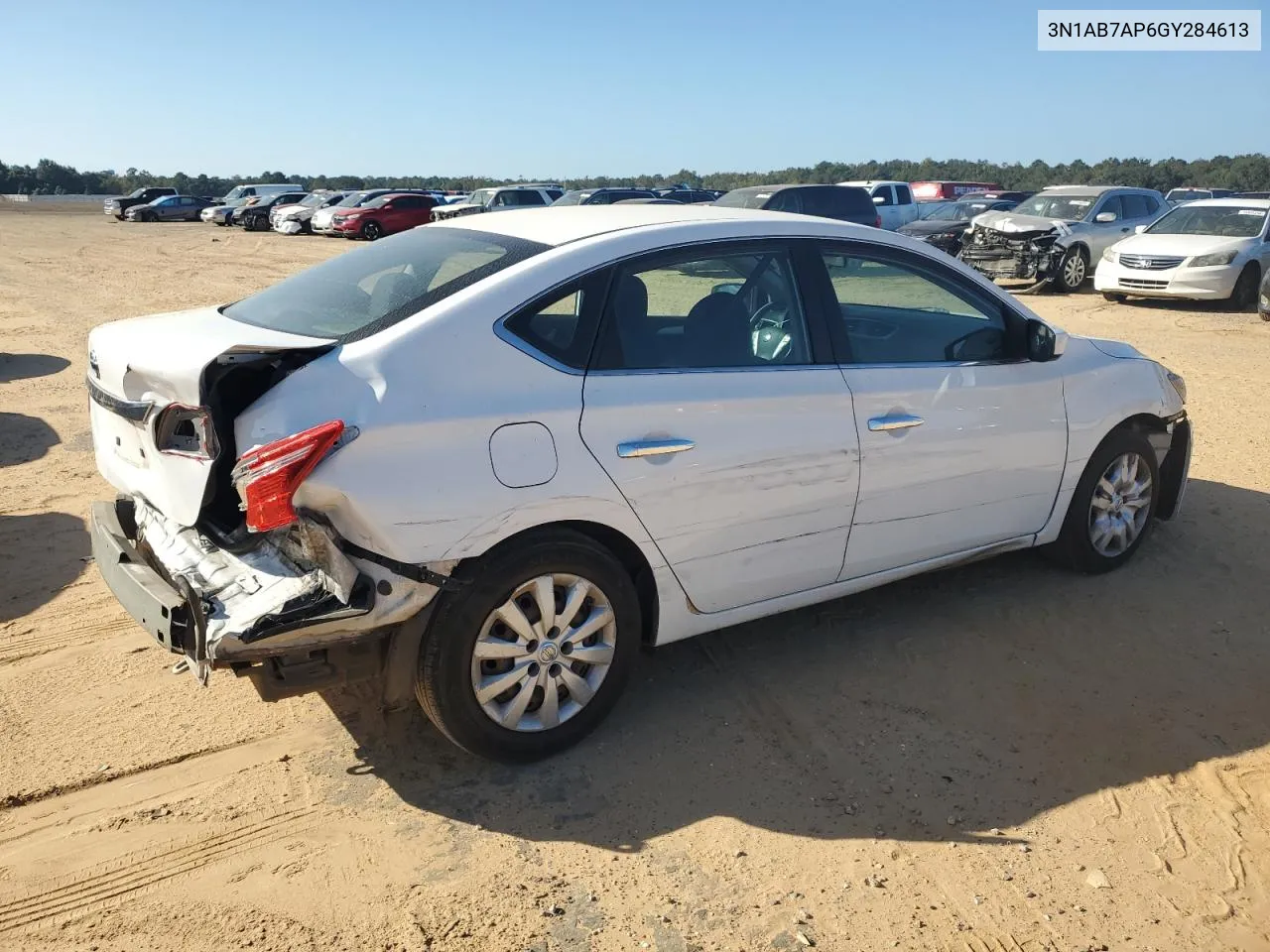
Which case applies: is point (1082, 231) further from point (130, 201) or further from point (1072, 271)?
point (130, 201)

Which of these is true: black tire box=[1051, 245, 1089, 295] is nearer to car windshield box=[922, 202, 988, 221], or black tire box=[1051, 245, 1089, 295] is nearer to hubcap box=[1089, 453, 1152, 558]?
car windshield box=[922, 202, 988, 221]

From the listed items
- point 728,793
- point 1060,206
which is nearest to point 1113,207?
point 1060,206

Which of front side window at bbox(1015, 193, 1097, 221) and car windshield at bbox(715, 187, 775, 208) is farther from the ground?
car windshield at bbox(715, 187, 775, 208)

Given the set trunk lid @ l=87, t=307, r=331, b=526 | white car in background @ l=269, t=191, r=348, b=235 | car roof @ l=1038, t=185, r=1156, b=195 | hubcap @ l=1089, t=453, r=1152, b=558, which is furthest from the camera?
white car in background @ l=269, t=191, r=348, b=235

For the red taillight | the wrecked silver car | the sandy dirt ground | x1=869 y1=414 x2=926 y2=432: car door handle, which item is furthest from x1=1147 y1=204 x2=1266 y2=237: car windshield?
the red taillight

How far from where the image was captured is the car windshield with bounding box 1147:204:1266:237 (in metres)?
15.5

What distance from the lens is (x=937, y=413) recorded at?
412 cm

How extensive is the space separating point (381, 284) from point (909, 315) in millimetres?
2273

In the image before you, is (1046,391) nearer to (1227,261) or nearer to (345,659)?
(345,659)

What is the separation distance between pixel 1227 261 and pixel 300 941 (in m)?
16.0

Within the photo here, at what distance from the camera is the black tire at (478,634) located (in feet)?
10.3

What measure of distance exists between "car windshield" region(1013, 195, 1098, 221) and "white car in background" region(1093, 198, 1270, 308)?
2.25 meters

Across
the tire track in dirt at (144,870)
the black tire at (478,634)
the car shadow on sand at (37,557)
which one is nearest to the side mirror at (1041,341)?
the black tire at (478,634)

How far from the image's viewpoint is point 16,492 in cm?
602
